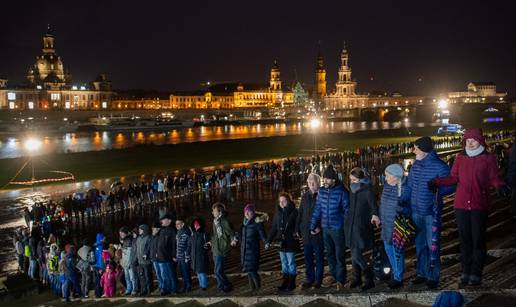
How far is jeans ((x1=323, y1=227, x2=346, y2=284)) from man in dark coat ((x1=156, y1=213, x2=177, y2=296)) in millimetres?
2702

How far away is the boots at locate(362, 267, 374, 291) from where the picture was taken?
6.64 metres

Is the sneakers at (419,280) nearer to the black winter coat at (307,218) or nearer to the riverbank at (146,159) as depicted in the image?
the black winter coat at (307,218)

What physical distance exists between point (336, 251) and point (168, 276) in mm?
3121

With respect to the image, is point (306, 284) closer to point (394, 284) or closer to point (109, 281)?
point (394, 284)

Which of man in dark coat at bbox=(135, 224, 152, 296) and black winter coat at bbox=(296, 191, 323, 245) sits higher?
black winter coat at bbox=(296, 191, 323, 245)

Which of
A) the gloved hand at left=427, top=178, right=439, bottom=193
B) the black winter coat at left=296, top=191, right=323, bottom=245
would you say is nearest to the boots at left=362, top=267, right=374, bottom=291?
the black winter coat at left=296, top=191, right=323, bottom=245

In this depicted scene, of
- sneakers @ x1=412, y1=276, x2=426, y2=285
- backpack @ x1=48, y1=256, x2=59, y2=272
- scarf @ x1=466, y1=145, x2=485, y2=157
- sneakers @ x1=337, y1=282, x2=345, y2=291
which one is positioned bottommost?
backpack @ x1=48, y1=256, x2=59, y2=272

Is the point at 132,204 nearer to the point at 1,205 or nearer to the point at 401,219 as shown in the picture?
the point at 1,205

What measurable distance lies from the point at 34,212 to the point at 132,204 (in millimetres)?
4259

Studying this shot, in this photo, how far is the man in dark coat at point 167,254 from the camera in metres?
8.80

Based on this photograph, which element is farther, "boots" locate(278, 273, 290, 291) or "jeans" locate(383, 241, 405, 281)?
"boots" locate(278, 273, 290, 291)

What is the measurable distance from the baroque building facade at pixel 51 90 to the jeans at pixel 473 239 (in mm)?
140758

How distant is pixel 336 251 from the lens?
7.29m

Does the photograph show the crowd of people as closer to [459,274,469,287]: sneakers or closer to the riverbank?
[459,274,469,287]: sneakers
